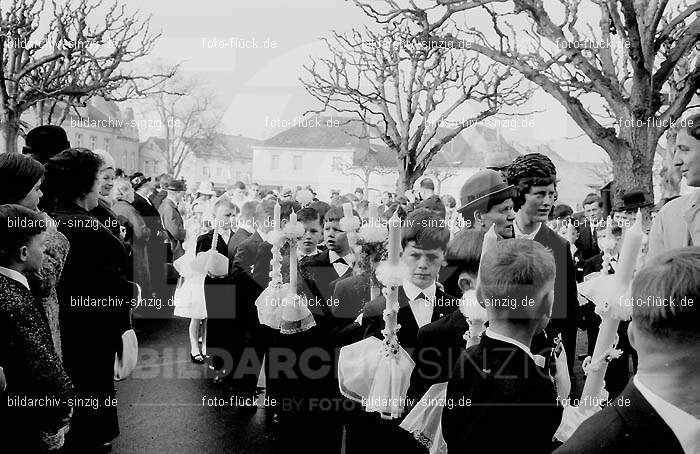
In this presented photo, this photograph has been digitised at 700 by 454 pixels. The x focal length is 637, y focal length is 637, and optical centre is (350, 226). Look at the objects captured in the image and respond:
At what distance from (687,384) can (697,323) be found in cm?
14

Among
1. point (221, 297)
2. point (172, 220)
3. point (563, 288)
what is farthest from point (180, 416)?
point (172, 220)

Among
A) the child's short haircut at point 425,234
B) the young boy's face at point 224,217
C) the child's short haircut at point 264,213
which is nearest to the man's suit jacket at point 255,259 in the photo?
the child's short haircut at point 264,213

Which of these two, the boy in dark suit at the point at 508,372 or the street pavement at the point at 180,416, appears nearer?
the boy in dark suit at the point at 508,372

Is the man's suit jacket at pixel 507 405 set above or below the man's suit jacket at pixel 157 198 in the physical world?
below

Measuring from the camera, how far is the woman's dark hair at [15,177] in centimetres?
344

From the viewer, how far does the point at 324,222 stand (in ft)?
20.6

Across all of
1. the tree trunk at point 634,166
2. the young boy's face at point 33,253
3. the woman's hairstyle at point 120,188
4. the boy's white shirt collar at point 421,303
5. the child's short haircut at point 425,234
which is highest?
the tree trunk at point 634,166

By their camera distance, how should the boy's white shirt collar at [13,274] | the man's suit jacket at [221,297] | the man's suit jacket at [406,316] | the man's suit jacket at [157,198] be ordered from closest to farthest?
the boy's white shirt collar at [13,274] < the man's suit jacket at [406,316] < the man's suit jacket at [221,297] < the man's suit jacket at [157,198]

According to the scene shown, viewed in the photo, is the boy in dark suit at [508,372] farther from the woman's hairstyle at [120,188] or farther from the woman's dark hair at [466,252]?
the woman's hairstyle at [120,188]

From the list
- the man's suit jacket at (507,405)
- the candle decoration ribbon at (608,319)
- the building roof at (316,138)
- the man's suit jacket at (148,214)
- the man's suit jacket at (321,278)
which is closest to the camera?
the candle decoration ribbon at (608,319)

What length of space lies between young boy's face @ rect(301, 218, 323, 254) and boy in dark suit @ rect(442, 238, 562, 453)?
3462 millimetres

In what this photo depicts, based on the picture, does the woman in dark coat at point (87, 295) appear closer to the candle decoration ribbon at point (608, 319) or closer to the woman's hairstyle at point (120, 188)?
the candle decoration ribbon at point (608, 319)

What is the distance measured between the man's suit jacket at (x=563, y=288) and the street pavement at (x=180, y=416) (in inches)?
99.9

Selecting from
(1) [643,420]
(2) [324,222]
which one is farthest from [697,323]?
(2) [324,222]
